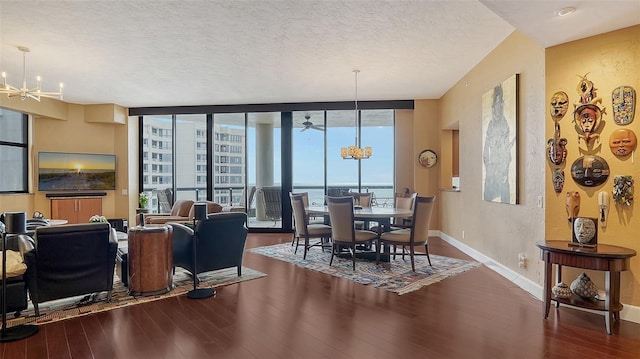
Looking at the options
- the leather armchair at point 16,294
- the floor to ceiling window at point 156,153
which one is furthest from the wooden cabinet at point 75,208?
the leather armchair at point 16,294

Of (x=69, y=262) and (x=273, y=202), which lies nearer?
(x=69, y=262)

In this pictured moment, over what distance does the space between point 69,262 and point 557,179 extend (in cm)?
493

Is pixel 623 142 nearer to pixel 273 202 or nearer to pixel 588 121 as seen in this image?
pixel 588 121

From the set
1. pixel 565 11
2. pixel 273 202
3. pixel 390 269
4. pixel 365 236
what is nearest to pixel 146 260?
pixel 365 236

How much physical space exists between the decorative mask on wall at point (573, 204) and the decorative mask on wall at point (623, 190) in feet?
0.93

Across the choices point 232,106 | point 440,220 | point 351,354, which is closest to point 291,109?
point 232,106

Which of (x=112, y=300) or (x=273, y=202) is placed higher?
(x=273, y=202)

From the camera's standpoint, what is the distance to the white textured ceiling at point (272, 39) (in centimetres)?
334

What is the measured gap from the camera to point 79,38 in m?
4.19

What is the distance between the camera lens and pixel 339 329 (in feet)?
9.52

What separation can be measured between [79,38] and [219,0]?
218cm

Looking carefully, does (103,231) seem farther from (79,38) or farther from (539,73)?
(539,73)

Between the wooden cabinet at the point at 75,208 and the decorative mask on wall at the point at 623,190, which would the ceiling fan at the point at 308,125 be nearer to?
the wooden cabinet at the point at 75,208

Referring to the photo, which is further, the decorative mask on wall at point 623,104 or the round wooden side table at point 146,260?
the round wooden side table at point 146,260
